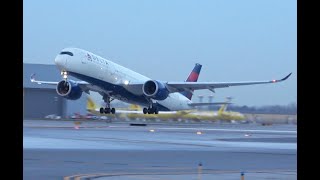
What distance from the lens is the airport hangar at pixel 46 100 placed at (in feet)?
419

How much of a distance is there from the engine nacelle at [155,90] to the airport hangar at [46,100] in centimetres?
6184

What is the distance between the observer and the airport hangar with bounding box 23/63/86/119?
12756 cm

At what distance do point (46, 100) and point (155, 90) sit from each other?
221 feet

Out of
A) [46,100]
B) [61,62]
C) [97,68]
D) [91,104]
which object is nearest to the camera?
[61,62]

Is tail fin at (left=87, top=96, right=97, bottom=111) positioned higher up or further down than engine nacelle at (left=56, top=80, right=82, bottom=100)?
higher up

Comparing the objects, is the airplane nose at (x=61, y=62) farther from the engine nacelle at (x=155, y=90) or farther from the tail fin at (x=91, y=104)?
the tail fin at (x=91, y=104)

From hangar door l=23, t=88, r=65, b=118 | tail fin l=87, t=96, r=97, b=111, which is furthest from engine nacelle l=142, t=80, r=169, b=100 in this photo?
hangar door l=23, t=88, r=65, b=118

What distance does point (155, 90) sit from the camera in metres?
65.4

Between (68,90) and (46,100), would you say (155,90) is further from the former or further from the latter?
(46,100)

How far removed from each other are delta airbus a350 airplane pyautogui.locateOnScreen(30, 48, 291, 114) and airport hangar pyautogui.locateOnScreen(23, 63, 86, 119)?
56.6 meters

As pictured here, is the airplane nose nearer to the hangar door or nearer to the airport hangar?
the airport hangar

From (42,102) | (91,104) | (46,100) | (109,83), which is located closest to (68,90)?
(109,83)

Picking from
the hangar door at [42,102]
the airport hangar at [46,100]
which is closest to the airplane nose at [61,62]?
the airport hangar at [46,100]
